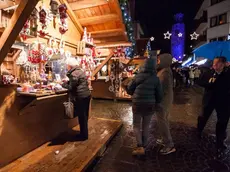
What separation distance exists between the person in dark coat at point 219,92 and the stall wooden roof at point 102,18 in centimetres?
279

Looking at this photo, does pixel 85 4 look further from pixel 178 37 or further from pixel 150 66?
pixel 178 37

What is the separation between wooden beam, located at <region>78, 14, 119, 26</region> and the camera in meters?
4.70

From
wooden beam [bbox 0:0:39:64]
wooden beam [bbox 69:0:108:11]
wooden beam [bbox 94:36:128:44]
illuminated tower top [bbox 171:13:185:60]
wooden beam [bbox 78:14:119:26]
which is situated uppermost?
illuminated tower top [bbox 171:13:185:60]

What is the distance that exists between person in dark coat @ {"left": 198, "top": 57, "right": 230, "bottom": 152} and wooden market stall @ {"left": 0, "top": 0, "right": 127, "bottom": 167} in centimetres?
245

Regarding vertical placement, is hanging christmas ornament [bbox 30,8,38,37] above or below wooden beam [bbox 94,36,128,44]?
below

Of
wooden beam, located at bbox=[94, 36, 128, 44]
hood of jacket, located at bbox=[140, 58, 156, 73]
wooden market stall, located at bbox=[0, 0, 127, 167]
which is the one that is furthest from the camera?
wooden beam, located at bbox=[94, 36, 128, 44]

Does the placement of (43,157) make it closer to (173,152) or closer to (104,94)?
(173,152)

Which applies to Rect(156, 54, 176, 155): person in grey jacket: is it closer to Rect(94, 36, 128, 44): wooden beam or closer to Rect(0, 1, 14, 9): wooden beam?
Rect(94, 36, 128, 44): wooden beam

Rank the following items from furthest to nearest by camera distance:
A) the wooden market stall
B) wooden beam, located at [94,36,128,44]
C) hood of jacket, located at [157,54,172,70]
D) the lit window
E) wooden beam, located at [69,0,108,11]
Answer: the lit window → wooden beam, located at [94,36,128,44] → wooden beam, located at [69,0,108,11] → hood of jacket, located at [157,54,172,70] → the wooden market stall

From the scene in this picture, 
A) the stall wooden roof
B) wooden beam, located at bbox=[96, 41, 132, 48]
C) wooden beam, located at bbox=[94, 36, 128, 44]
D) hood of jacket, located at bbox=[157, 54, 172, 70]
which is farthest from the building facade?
hood of jacket, located at bbox=[157, 54, 172, 70]

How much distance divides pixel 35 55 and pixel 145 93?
2233 millimetres

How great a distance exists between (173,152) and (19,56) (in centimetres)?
362

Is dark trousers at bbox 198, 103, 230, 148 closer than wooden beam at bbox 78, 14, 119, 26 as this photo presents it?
Yes

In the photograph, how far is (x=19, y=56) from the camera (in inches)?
118
